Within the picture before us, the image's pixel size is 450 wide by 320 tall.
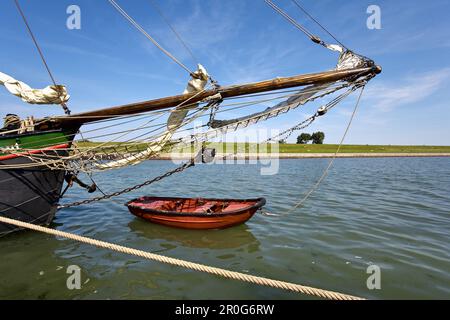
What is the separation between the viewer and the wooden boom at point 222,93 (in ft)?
23.2

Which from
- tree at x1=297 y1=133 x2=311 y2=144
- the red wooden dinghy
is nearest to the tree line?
Result: tree at x1=297 y1=133 x2=311 y2=144

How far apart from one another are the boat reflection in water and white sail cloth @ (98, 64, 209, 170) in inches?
119

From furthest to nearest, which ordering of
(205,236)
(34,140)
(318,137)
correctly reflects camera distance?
(318,137)
(205,236)
(34,140)

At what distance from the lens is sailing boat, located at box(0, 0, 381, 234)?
23.7ft

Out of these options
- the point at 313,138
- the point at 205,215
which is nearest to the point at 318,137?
the point at 313,138

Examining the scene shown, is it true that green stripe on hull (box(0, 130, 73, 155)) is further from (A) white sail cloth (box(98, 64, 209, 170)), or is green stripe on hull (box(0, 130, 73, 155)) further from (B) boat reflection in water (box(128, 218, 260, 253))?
(B) boat reflection in water (box(128, 218, 260, 253))

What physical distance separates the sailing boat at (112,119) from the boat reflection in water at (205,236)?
3.11 metres

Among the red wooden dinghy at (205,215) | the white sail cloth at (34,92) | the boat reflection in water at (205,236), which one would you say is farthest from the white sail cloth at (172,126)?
the boat reflection in water at (205,236)

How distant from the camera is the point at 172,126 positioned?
7.96 meters

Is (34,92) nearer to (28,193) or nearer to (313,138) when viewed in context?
(28,193)

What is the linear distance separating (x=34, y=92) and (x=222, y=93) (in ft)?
19.3
